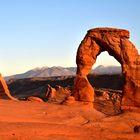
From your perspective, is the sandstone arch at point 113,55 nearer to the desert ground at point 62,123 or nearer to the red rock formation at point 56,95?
the desert ground at point 62,123

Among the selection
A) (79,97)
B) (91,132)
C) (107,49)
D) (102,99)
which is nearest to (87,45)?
(107,49)

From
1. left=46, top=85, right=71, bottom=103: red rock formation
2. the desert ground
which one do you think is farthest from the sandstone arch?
left=46, top=85, right=71, bottom=103: red rock formation

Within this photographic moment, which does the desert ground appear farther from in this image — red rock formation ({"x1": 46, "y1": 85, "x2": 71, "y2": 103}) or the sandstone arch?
red rock formation ({"x1": 46, "y1": 85, "x2": 71, "y2": 103})

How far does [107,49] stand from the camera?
76.2 ft

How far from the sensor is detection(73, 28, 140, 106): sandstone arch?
21.9 m

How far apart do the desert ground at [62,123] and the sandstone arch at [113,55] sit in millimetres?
707

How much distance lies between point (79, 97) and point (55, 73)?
549ft

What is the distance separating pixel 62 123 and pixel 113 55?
8.32 m

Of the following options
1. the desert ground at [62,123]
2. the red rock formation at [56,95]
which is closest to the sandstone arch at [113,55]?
the desert ground at [62,123]

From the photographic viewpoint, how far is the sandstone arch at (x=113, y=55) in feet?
71.9

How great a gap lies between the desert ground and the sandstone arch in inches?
27.8

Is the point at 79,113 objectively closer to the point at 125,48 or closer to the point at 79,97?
the point at 79,97

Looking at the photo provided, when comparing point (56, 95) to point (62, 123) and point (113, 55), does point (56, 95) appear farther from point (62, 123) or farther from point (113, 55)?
point (62, 123)

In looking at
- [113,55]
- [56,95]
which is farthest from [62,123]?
[56,95]
